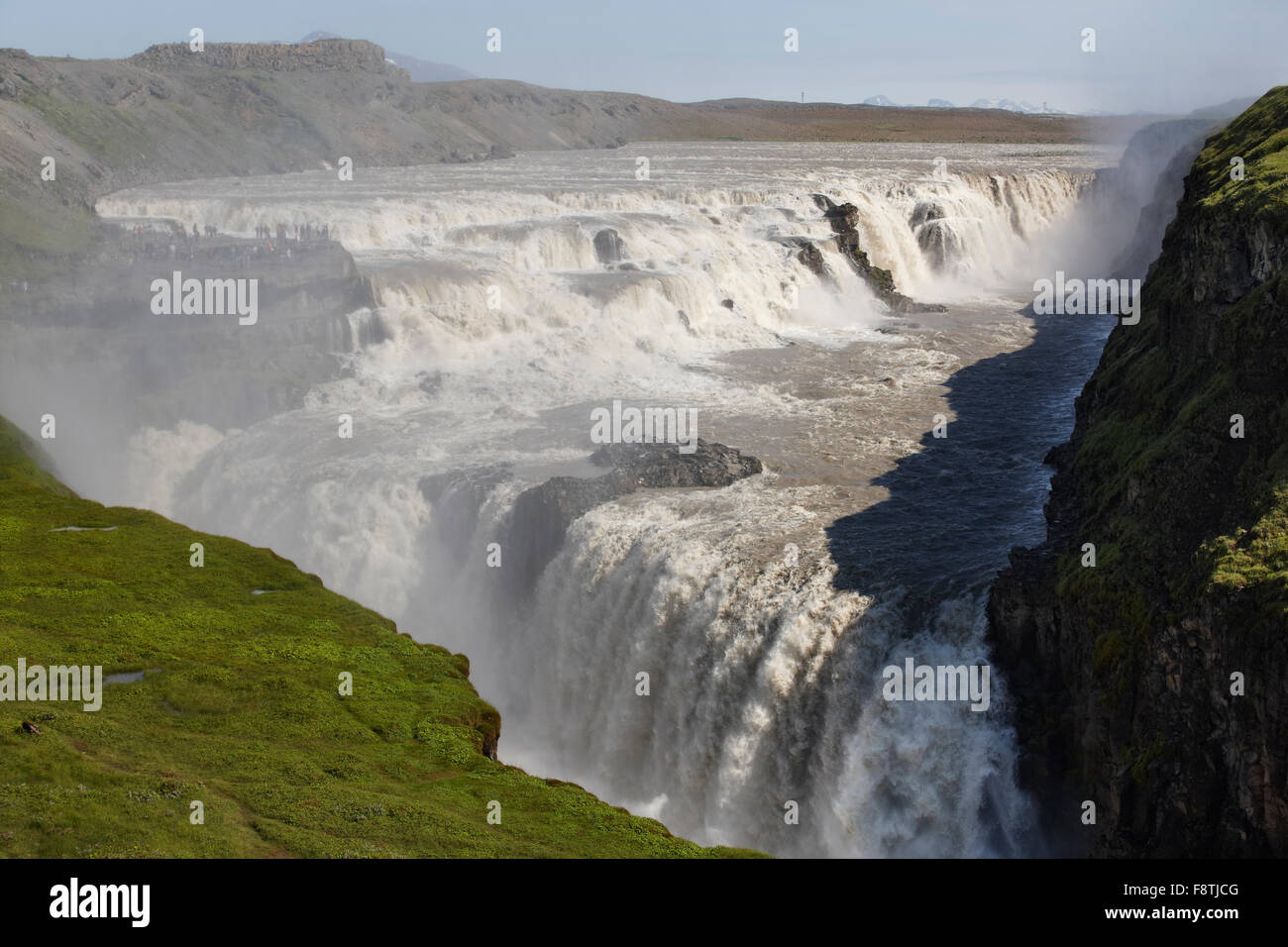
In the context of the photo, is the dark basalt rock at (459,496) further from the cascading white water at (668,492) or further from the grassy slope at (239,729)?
the grassy slope at (239,729)

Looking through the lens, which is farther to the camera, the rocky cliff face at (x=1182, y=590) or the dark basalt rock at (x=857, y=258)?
the dark basalt rock at (x=857, y=258)

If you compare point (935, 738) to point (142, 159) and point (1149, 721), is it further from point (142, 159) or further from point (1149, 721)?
point (142, 159)

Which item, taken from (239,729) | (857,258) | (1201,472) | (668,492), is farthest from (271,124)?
(1201,472)

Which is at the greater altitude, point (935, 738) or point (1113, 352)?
point (1113, 352)

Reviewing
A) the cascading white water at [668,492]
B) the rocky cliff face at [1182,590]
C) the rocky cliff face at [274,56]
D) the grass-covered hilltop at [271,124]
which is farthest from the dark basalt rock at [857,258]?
the rocky cliff face at [274,56]
